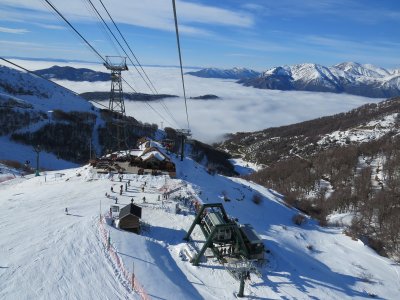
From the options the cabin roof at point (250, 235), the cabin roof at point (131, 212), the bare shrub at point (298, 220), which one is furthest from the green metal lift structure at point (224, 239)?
the bare shrub at point (298, 220)

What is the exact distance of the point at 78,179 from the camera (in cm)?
4347

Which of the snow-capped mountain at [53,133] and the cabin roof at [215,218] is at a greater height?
the cabin roof at [215,218]

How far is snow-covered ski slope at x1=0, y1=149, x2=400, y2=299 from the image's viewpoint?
61.4 feet

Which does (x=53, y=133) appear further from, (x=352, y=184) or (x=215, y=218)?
(x=215, y=218)

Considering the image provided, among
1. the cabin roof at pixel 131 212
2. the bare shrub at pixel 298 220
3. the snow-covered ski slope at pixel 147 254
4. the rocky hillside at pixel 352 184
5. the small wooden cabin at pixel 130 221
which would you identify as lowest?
the rocky hillside at pixel 352 184

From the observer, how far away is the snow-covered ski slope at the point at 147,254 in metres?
18.7

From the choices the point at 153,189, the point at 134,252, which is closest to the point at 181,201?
the point at 153,189

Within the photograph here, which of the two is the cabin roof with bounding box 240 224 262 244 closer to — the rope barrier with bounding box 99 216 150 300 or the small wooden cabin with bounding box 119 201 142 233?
the small wooden cabin with bounding box 119 201 142 233

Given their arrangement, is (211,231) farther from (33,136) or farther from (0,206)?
(33,136)

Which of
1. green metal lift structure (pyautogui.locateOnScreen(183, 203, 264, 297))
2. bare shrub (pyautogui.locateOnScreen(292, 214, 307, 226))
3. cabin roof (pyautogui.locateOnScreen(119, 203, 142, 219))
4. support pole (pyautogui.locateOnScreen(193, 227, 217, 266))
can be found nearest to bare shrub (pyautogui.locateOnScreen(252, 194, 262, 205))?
bare shrub (pyautogui.locateOnScreen(292, 214, 307, 226))

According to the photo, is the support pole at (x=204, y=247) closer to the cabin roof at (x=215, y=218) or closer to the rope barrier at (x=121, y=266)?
the cabin roof at (x=215, y=218)

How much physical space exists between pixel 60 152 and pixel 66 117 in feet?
129

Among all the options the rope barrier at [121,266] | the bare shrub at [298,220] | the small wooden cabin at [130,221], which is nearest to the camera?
the rope barrier at [121,266]

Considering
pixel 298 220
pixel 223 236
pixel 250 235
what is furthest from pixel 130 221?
pixel 298 220
